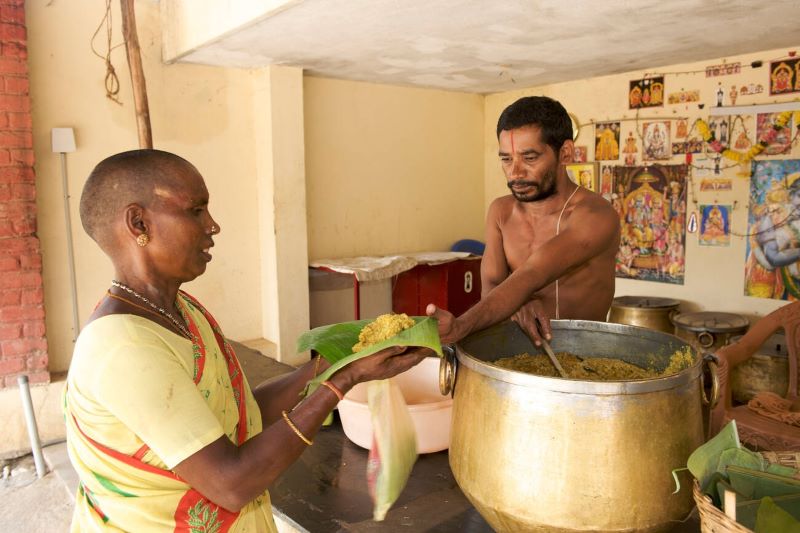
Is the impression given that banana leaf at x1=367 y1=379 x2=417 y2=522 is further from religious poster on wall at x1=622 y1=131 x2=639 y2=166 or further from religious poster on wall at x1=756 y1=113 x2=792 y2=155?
religious poster on wall at x1=622 y1=131 x2=639 y2=166

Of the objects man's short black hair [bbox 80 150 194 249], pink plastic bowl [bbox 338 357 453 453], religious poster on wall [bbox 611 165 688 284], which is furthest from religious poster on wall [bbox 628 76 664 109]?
man's short black hair [bbox 80 150 194 249]

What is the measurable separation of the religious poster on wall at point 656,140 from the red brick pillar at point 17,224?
483 centimetres

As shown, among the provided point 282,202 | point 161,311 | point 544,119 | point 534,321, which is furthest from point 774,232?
point 161,311

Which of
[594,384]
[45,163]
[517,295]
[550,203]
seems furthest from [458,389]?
[45,163]

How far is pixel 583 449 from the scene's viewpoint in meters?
0.98

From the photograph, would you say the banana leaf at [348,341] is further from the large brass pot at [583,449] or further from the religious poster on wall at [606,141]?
the religious poster on wall at [606,141]

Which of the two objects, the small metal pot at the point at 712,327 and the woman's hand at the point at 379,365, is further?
the small metal pot at the point at 712,327

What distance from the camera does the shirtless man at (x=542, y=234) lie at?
1.55 metres

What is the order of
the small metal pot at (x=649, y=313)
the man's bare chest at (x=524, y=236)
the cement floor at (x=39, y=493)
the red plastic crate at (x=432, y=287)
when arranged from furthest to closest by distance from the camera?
the red plastic crate at (x=432, y=287), the small metal pot at (x=649, y=313), the cement floor at (x=39, y=493), the man's bare chest at (x=524, y=236)

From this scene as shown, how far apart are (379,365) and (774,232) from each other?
4.51 m

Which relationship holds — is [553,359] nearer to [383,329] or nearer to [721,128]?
[383,329]

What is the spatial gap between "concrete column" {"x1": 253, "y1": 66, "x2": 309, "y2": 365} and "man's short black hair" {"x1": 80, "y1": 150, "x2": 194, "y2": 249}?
3.87 m

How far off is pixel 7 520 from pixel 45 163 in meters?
2.32

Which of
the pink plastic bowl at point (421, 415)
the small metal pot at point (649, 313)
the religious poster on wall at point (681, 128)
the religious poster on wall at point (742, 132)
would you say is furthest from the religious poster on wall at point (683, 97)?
the pink plastic bowl at point (421, 415)
